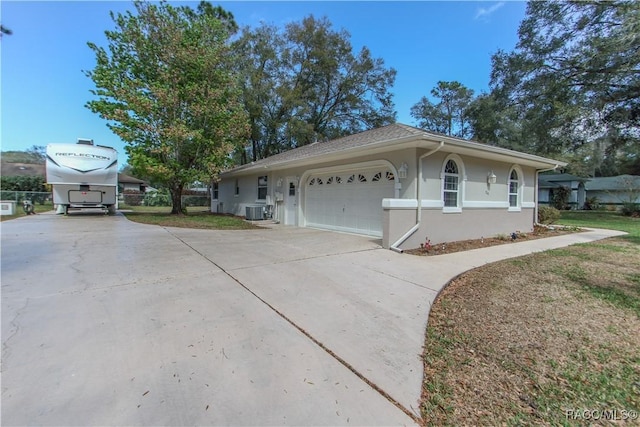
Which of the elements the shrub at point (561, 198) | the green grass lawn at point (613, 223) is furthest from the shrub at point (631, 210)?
the shrub at point (561, 198)

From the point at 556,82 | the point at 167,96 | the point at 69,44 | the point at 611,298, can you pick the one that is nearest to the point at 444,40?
the point at 556,82

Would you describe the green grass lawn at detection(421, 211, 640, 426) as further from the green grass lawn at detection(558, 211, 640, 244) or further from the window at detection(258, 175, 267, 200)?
the window at detection(258, 175, 267, 200)

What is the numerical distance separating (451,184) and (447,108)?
27.3 meters

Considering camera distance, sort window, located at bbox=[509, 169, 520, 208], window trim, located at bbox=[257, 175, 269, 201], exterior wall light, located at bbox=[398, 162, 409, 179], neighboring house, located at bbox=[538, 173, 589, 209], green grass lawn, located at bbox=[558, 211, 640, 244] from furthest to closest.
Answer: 1. neighboring house, located at bbox=[538, 173, 589, 209]
2. window trim, located at bbox=[257, 175, 269, 201]
3. green grass lawn, located at bbox=[558, 211, 640, 244]
4. window, located at bbox=[509, 169, 520, 208]
5. exterior wall light, located at bbox=[398, 162, 409, 179]

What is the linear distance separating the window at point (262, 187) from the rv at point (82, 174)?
700 cm

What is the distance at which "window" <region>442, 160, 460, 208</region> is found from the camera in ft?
28.6

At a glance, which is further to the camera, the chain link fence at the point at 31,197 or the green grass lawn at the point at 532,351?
the chain link fence at the point at 31,197

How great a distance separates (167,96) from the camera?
1312 cm

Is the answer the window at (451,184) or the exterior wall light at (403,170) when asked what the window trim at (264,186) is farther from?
the window at (451,184)

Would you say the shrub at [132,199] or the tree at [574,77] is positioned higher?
the tree at [574,77]

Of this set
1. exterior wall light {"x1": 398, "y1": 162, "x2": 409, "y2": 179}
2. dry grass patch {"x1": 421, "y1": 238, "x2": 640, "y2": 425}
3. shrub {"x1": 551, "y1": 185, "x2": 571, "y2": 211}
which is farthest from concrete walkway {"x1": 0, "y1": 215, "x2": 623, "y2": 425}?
shrub {"x1": 551, "y1": 185, "x2": 571, "y2": 211}

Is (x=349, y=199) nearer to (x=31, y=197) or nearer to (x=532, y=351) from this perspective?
(x=532, y=351)

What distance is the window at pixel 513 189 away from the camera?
11055 mm

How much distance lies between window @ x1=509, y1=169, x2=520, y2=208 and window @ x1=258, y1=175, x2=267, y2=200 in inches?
439
